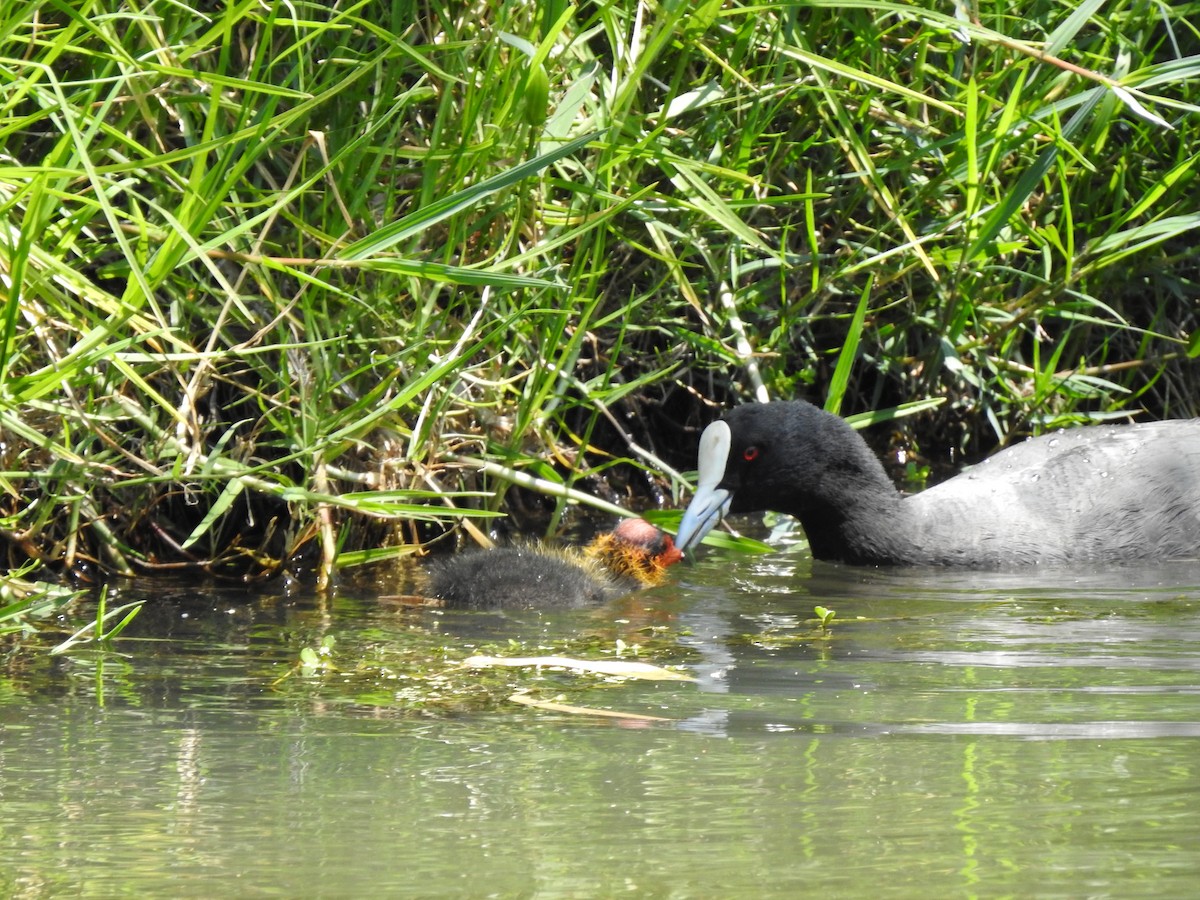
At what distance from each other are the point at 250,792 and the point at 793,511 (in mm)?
2695

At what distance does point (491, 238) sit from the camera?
157 inches

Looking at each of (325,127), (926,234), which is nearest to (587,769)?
(325,127)

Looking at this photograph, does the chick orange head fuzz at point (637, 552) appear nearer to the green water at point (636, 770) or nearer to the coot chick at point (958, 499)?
the coot chick at point (958, 499)

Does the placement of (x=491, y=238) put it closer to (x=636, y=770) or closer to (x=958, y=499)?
(x=958, y=499)

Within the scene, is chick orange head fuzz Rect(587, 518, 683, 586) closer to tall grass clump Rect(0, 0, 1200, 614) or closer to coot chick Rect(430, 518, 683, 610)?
coot chick Rect(430, 518, 683, 610)

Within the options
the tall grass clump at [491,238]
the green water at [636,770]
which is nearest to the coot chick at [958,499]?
the tall grass clump at [491,238]

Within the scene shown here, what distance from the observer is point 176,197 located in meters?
3.70

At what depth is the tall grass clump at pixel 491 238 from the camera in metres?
3.35

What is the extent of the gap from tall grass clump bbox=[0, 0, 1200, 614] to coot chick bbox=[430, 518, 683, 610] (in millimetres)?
169

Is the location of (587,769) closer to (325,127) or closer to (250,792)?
(250,792)

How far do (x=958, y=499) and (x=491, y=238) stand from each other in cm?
145

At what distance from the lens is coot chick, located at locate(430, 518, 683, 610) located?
3756 mm

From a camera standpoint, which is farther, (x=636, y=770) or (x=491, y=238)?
(x=491, y=238)

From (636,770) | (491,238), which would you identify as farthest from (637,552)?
(636,770)
